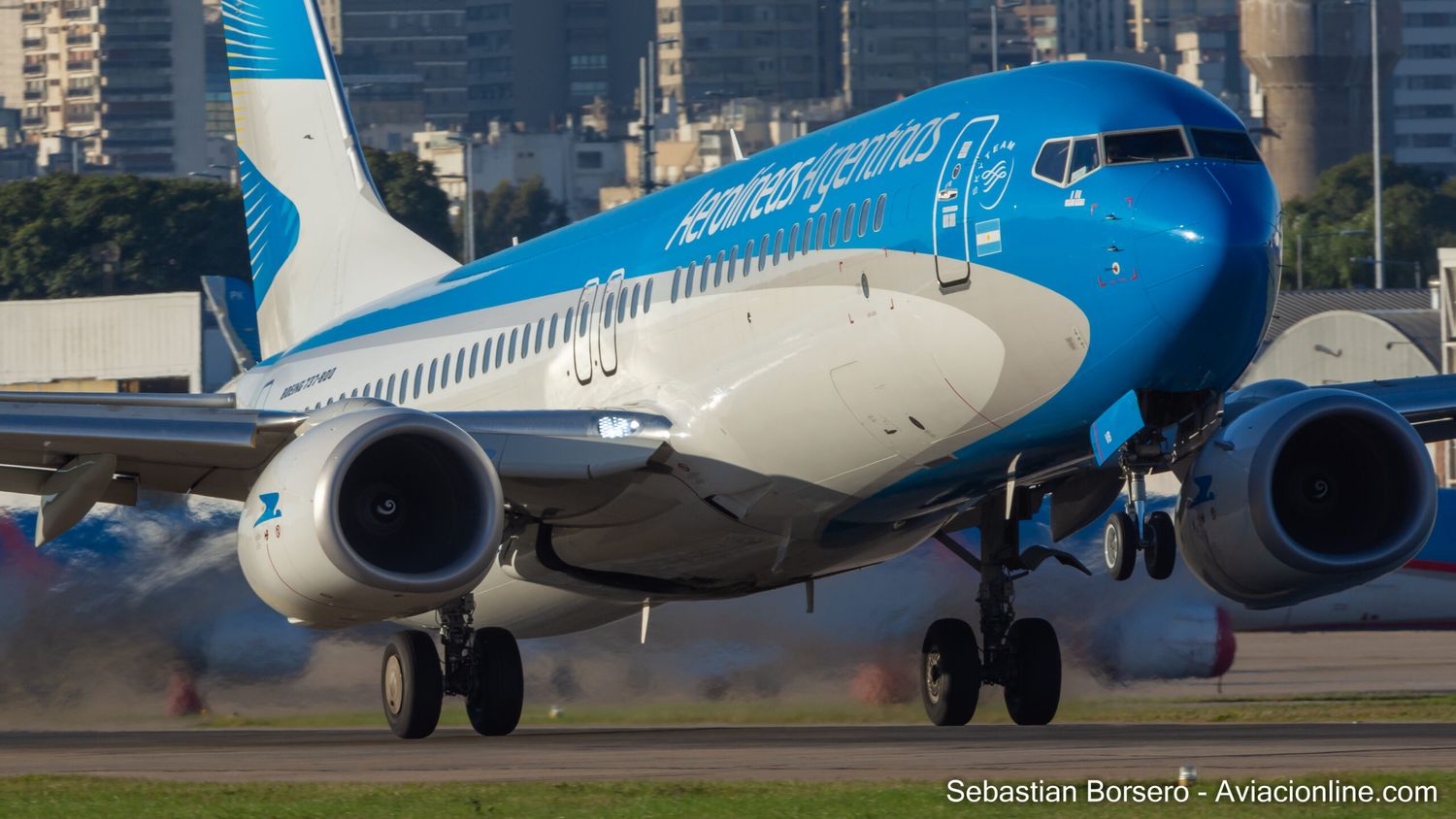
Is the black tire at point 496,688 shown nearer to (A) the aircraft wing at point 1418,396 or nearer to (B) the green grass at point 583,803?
(B) the green grass at point 583,803

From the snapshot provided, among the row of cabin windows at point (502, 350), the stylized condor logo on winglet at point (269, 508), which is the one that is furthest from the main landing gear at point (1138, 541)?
the stylized condor logo on winglet at point (269, 508)

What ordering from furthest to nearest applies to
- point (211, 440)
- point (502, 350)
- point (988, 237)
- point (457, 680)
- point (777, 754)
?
point (502, 350), point (457, 680), point (211, 440), point (777, 754), point (988, 237)

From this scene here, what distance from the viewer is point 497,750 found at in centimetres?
2152

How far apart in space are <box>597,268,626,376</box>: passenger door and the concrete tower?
16758 centimetres

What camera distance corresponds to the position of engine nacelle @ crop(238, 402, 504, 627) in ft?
65.2

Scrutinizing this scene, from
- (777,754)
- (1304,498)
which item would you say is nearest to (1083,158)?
(1304,498)

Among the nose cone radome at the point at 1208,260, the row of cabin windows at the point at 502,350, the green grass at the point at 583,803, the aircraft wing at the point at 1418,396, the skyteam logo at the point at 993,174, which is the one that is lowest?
the green grass at the point at 583,803

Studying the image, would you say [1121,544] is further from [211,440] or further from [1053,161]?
[211,440]

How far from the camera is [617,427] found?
21.8m

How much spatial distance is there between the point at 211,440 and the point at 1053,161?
8.02m

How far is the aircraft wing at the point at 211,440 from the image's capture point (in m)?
21.4

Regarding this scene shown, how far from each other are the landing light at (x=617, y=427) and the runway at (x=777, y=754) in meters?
2.83

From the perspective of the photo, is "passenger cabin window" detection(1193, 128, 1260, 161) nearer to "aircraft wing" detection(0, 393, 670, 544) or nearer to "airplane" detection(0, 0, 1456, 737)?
"airplane" detection(0, 0, 1456, 737)

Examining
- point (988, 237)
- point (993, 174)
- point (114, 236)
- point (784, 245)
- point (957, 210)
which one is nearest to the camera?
point (988, 237)
